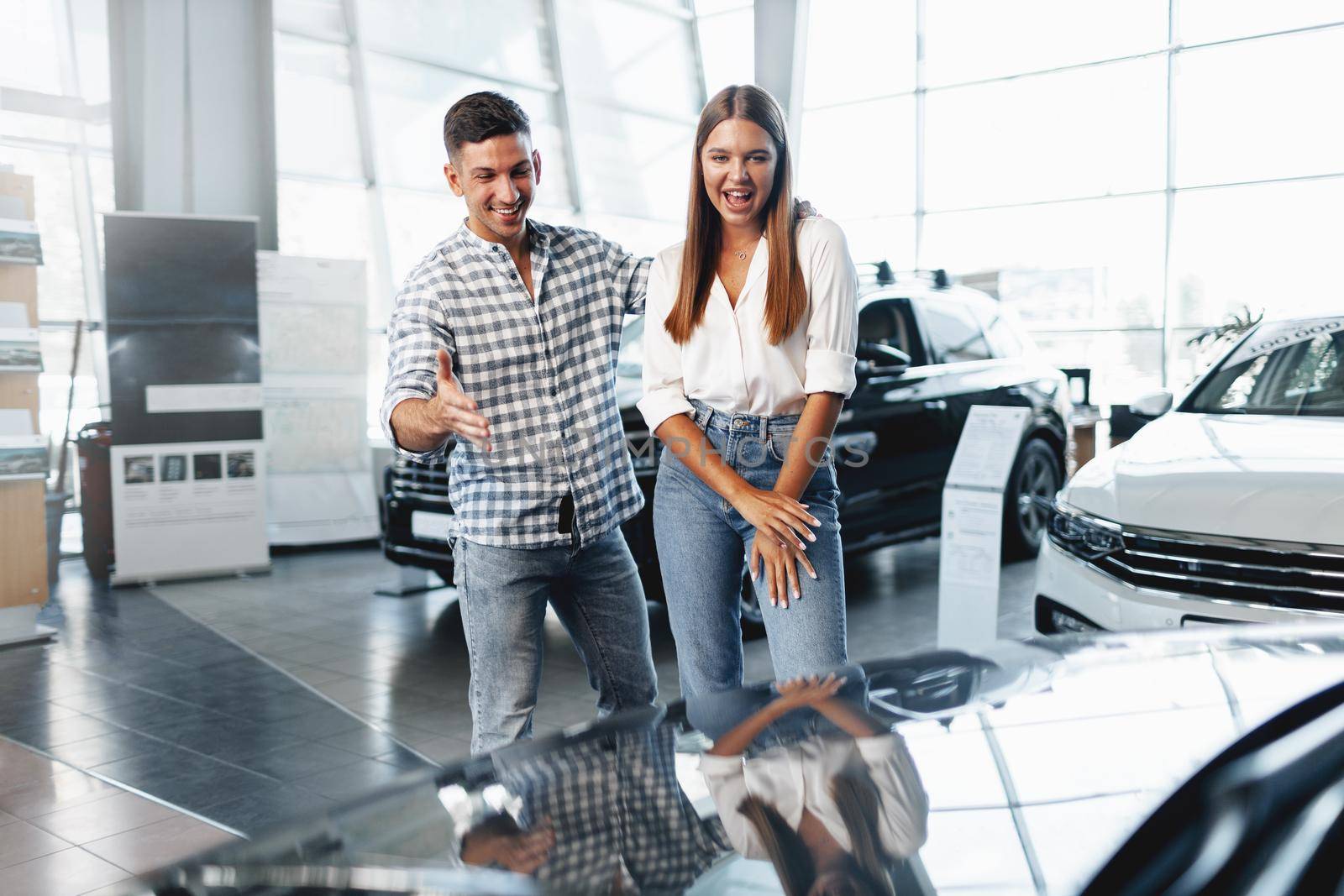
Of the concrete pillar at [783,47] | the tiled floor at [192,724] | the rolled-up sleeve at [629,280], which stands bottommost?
the tiled floor at [192,724]

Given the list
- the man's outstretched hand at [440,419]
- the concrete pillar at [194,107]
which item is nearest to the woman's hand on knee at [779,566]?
the man's outstretched hand at [440,419]

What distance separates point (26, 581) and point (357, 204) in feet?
16.1

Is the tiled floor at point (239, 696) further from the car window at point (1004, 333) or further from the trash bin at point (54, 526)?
the car window at point (1004, 333)

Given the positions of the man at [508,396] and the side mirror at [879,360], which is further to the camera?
the side mirror at [879,360]

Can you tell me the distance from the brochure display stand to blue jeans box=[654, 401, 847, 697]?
3758mm

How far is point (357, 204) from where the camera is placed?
29.5 ft

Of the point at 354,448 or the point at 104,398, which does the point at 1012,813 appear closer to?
the point at 354,448

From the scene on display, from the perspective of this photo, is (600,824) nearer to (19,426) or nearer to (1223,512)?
(1223,512)

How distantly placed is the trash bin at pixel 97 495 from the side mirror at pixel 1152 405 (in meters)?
5.45

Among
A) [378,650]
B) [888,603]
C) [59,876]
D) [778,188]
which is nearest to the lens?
[778,188]

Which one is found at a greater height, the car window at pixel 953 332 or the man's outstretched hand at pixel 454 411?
the car window at pixel 953 332

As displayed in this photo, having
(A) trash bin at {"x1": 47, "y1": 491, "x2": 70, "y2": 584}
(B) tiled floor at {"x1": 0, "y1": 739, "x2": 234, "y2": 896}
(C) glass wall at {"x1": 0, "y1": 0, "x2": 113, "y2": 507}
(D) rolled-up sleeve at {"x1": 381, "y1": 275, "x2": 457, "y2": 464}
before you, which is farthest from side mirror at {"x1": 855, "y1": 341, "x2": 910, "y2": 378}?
(C) glass wall at {"x1": 0, "y1": 0, "x2": 113, "y2": 507}

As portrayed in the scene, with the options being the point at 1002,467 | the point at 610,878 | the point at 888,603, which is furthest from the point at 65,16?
the point at 610,878

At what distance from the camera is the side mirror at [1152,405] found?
3768mm
